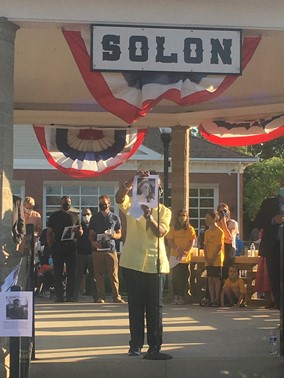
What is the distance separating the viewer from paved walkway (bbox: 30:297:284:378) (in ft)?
21.8

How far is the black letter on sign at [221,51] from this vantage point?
7418 mm

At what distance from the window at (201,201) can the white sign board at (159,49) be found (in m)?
20.1

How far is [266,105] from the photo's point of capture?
487 inches

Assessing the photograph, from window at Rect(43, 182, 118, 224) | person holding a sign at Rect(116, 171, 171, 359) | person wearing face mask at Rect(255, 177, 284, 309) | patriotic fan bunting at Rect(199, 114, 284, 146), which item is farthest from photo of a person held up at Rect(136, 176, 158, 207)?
window at Rect(43, 182, 118, 224)

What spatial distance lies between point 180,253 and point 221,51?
5.41m

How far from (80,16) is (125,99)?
40.9 inches

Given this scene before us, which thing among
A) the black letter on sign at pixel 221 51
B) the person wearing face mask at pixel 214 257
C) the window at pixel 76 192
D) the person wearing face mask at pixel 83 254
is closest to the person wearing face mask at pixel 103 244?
the person wearing face mask at pixel 83 254

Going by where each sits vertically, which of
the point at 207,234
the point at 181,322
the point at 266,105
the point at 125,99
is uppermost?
the point at 266,105

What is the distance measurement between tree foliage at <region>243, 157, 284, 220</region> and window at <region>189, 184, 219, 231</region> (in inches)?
283

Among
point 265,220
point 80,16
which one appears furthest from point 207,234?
point 80,16

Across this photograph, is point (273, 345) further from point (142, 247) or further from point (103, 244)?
point (103, 244)

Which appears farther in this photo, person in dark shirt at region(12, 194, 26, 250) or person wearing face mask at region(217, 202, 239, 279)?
person wearing face mask at region(217, 202, 239, 279)

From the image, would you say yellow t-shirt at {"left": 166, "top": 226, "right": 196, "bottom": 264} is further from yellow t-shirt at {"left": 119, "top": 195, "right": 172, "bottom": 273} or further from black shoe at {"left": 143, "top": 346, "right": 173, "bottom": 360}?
black shoe at {"left": 143, "top": 346, "right": 173, "bottom": 360}

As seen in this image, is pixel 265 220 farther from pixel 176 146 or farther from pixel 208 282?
pixel 176 146
